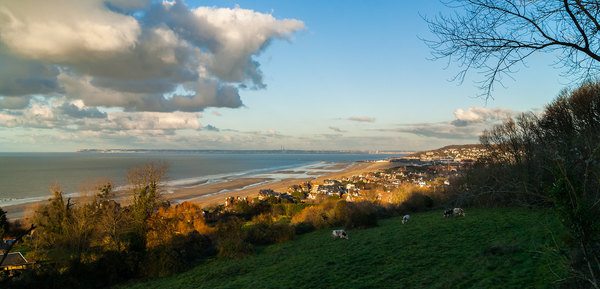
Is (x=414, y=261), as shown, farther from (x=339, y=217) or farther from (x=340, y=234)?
(x=339, y=217)

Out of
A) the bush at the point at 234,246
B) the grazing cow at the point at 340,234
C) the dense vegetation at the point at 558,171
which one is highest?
the dense vegetation at the point at 558,171

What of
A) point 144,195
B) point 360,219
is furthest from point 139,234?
point 360,219

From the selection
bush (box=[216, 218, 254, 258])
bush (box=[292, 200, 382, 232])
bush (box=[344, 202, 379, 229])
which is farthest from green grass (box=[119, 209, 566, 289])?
bush (box=[292, 200, 382, 232])

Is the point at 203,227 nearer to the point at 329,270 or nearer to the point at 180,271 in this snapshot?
the point at 180,271

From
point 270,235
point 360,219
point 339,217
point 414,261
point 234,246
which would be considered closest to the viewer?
point 414,261

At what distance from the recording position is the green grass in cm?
1195

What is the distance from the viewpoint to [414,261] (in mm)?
16125

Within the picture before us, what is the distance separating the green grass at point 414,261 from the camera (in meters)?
11.9

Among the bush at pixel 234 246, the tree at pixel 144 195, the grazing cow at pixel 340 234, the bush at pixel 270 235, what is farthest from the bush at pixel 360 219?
the tree at pixel 144 195

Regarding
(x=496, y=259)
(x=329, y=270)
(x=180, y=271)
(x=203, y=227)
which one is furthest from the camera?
(x=203, y=227)

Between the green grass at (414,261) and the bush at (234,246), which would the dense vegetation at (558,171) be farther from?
the bush at (234,246)

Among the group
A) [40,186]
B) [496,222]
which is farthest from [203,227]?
[40,186]

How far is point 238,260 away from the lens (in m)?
23.9

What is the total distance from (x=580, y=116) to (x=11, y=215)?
54.4 m
